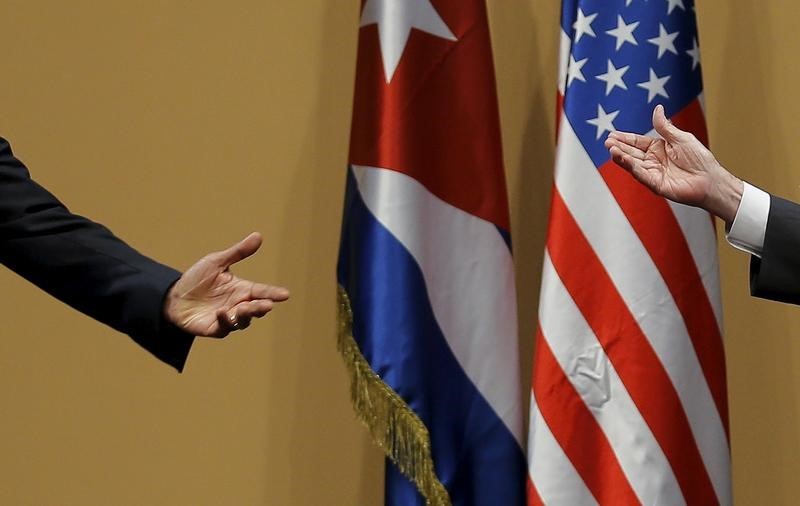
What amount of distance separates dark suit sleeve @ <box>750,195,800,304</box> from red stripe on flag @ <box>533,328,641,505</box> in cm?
68

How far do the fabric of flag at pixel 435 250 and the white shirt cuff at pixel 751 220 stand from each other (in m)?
0.78

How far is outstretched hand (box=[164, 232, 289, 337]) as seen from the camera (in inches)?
72.3

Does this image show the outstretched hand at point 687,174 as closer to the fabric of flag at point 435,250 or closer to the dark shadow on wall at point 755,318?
the fabric of flag at point 435,250

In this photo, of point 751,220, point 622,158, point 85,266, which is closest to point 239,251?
point 85,266

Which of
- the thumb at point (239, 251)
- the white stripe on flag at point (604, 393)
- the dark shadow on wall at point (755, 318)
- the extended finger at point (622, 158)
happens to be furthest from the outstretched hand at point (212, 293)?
the dark shadow on wall at point (755, 318)

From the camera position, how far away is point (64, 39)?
323cm

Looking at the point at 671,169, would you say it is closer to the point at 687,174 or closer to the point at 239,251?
the point at 687,174

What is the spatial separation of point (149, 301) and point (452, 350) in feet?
3.32

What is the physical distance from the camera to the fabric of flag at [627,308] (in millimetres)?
2660

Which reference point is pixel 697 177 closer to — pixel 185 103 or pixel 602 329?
pixel 602 329

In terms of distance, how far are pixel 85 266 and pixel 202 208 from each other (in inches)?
49.8

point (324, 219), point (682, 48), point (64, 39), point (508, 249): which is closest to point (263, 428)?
point (324, 219)

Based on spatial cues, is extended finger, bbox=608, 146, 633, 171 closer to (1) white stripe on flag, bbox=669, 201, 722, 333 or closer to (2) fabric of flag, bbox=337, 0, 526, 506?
(1) white stripe on flag, bbox=669, 201, 722, 333

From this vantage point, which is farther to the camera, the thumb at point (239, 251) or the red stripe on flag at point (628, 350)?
the red stripe on flag at point (628, 350)
